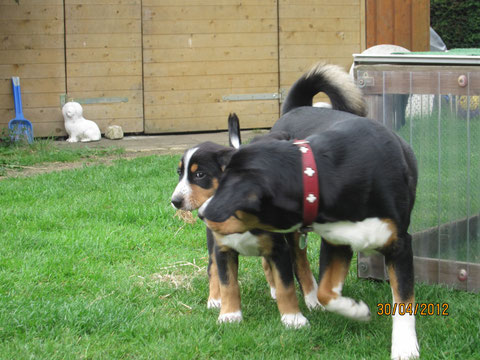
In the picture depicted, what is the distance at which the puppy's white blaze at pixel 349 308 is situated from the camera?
3.32 m

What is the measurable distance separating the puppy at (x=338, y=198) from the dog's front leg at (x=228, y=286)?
51 cm

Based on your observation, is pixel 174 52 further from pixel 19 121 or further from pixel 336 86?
pixel 336 86

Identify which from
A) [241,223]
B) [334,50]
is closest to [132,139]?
[334,50]

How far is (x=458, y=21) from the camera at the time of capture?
15820 millimetres

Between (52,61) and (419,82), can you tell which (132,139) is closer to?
(52,61)

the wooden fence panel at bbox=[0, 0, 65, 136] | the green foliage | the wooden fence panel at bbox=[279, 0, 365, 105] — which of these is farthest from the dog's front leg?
the green foliage

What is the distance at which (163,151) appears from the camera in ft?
31.7

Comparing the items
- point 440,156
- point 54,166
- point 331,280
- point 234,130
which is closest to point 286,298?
point 331,280

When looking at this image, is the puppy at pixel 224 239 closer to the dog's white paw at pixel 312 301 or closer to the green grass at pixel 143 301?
the green grass at pixel 143 301

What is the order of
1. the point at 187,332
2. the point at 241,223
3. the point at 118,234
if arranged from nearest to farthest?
1. the point at 241,223
2. the point at 187,332
3. the point at 118,234

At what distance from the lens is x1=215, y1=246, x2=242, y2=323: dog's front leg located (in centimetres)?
370

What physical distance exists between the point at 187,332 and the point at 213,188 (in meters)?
0.74

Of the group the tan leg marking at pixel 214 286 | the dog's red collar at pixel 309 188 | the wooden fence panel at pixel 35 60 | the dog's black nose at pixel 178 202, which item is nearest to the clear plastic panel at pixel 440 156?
the tan leg marking at pixel 214 286

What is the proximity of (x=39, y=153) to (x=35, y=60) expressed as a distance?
6.58ft
